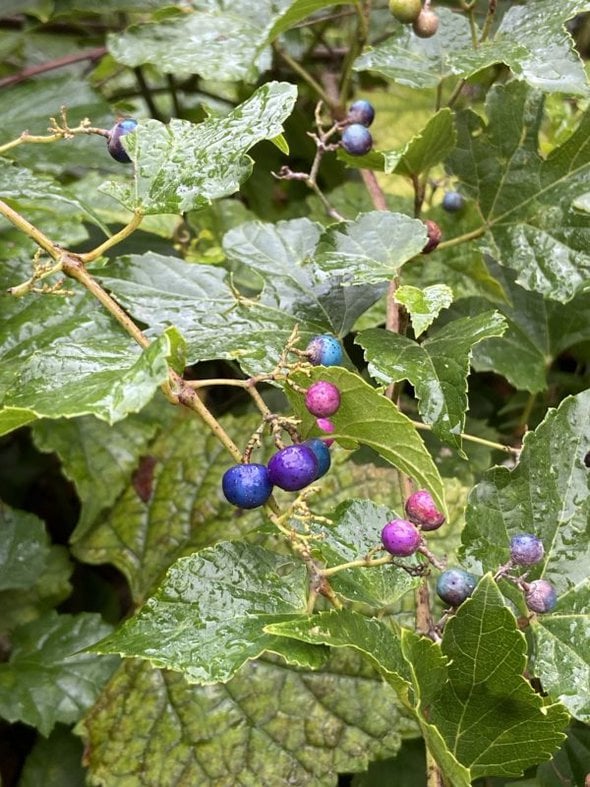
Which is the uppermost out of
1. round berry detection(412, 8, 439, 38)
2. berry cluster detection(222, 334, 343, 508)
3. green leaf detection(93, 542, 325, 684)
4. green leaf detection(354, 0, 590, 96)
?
round berry detection(412, 8, 439, 38)

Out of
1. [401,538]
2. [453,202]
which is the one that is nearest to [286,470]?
[401,538]

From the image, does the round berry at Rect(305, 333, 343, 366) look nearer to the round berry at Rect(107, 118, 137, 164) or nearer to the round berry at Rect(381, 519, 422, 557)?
the round berry at Rect(381, 519, 422, 557)

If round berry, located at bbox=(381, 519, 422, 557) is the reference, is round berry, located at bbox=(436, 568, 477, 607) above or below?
below

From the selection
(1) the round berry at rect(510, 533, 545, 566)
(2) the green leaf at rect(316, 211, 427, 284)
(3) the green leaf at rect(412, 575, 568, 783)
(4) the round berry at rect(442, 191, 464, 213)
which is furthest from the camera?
(4) the round berry at rect(442, 191, 464, 213)

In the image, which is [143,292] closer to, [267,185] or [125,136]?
[125,136]

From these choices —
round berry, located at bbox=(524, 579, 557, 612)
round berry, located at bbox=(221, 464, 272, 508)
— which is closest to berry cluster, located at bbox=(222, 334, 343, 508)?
round berry, located at bbox=(221, 464, 272, 508)

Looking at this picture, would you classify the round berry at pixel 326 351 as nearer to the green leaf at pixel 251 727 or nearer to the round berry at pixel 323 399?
the round berry at pixel 323 399
